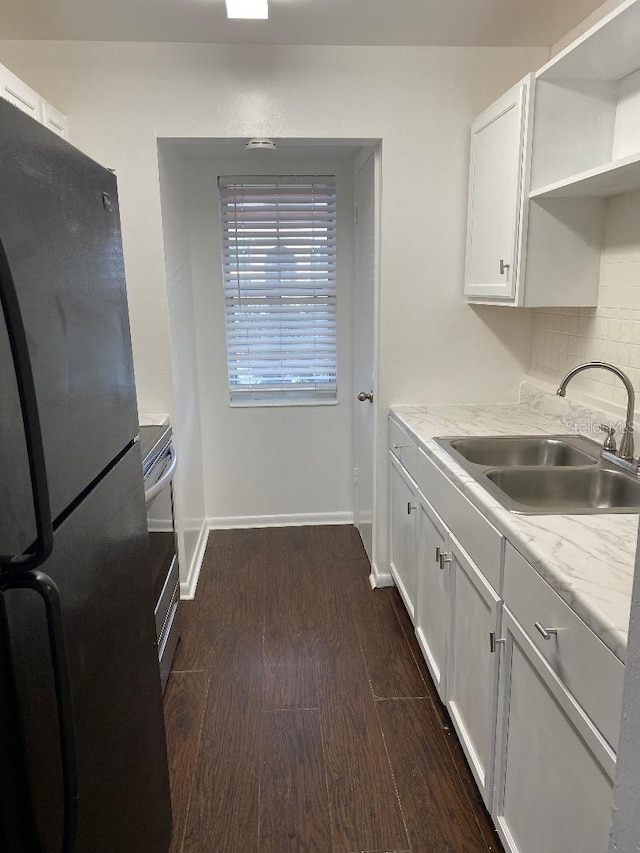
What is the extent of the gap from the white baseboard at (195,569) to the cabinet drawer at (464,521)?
138 cm

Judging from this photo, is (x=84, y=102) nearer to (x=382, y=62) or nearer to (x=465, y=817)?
(x=382, y=62)

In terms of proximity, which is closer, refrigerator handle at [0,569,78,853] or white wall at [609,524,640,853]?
white wall at [609,524,640,853]

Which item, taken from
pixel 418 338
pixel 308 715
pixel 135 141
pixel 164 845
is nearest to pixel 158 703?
pixel 164 845

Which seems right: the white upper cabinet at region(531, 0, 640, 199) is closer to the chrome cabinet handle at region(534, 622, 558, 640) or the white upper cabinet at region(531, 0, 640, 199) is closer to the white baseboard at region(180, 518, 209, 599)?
the chrome cabinet handle at region(534, 622, 558, 640)

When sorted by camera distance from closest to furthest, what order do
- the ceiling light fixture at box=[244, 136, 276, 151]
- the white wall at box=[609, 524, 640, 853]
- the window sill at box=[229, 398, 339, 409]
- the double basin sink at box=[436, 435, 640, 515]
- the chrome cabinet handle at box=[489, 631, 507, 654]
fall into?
the white wall at box=[609, 524, 640, 853] → the chrome cabinet handle at box=[489, 631, 507, 654] → the double basin sink at box=[436, 435, 640, 515] → the ceiling light fixture at box=[244, 136, 276, 151] → the window sill at box=[229, 398, 339, 409]

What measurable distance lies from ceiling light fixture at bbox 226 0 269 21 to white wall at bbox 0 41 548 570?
0.53 meters

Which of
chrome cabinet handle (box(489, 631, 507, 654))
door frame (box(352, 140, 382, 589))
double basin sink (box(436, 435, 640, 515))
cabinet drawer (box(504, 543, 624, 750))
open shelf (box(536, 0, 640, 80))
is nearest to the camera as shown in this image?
cabinet drawer (box(504, 543, 624, 750))

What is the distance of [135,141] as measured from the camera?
2.55 m

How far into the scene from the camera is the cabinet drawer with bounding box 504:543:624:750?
1.00 m

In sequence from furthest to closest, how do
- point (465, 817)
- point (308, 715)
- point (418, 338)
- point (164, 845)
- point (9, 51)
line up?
point (418, 338), point (9, 51), point (308, 715), point (465, 817), point (164, 845)

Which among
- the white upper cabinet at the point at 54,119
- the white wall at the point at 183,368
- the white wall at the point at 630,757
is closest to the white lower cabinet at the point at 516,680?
the white wall at the point at 630,757

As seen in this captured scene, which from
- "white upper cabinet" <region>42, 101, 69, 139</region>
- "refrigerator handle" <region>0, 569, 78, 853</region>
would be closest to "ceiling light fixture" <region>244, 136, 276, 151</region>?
"white upper cabinet" <region>42, 101, 69, 139</region>

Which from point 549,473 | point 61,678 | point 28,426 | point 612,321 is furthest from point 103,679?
point 612,321

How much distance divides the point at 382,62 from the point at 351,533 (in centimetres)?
251
